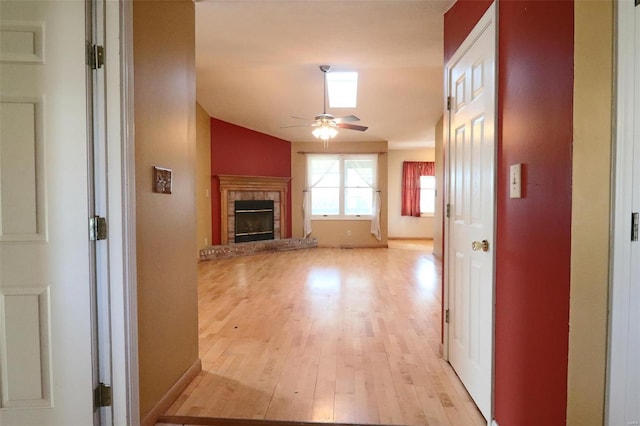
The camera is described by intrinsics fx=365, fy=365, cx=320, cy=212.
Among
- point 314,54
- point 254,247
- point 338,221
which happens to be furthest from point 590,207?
point 338,221

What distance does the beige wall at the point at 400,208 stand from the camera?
10.9 m

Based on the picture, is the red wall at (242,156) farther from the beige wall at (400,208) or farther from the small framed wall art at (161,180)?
the small framed wall art at (161,180)

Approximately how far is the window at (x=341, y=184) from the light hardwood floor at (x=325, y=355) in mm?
4150

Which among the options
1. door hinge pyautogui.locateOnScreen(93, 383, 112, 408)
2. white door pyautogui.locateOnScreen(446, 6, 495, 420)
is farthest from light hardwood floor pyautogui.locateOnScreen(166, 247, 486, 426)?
door hinge pyautogui.locateOnScreen(93, 383, 112, 408)

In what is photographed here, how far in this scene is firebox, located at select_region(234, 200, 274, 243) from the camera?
8.21 meters

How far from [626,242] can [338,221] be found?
8182 millimetres

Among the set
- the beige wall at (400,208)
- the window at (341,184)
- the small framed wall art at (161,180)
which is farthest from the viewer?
the beige wall at (400,208)

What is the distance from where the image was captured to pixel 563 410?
1.18 metres

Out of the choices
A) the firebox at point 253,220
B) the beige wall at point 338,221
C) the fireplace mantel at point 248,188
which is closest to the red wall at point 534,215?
the fireplace mantel at point 248,188

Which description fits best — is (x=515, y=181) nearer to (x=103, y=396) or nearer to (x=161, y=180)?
(x=161, y=180)

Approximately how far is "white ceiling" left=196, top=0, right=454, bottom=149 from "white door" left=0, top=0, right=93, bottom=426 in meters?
1.40

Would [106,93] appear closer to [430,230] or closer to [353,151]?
[353,151]

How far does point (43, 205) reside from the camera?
4.98 feet

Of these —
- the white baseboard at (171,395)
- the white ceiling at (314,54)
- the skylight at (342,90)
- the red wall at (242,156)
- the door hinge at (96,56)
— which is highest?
the skylight at (342,90)
